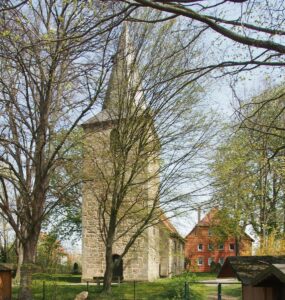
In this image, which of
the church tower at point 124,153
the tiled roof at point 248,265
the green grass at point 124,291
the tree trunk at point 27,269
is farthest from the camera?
the church tower at point 124,153

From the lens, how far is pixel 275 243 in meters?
23.1

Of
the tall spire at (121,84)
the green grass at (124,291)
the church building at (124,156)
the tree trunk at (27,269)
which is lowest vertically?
the green grass at (124,291)

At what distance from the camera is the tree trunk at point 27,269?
17.8m

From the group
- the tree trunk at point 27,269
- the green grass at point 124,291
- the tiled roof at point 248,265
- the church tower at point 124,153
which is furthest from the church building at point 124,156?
the tiled roof at point 248,265

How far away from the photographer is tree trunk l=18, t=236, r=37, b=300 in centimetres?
1783

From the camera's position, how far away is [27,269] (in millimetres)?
17859

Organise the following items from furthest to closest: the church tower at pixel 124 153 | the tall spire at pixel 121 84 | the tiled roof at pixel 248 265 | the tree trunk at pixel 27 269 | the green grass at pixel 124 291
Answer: the church tower at pixel 124 153 → the tall spire at pixel 121 84 → the green grass at pixel 124 291 → the tree trunk at pixel 27 269 → the tiled roof at pixel 248 265

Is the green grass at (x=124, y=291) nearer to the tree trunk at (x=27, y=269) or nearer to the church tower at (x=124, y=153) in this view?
the tree trunk at (x=27, y=269)

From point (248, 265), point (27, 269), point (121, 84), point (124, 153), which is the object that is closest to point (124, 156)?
point (124, 153)

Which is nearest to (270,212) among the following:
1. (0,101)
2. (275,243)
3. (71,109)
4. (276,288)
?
(275,243)

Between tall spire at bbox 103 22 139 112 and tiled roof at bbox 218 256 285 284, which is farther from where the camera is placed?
tall spire at bbox 103 22 139 112

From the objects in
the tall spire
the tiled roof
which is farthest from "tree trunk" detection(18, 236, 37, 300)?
the tiled roof

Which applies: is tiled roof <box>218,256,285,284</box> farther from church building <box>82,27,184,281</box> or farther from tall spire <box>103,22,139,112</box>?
tall spire <box>103,22,139,112</box>

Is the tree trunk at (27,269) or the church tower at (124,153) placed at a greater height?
the church tower at (124,153)
